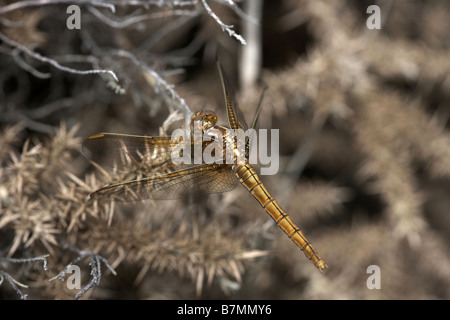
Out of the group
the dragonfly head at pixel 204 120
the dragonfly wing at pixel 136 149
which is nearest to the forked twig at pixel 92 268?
the dragonfly wing at pixel 136 149

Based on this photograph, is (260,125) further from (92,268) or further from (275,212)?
(92,268)

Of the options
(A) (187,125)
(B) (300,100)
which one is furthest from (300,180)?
(A) (187,125)

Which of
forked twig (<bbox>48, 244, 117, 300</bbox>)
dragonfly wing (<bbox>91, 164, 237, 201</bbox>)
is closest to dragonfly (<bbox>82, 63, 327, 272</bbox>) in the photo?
dragonfly wing (<bbox>91, 164, 237, 201</bbox>)

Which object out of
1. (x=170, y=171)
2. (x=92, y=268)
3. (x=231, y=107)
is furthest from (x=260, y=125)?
(x=92, y=268)

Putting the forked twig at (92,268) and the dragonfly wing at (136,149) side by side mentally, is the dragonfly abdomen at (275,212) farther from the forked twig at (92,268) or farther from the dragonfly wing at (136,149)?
the forked twig at (92,268)

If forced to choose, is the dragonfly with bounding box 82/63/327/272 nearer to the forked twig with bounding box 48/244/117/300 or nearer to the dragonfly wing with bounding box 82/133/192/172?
the dragonfly wing with bounding box 82/133/192/172

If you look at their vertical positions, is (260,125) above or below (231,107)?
above

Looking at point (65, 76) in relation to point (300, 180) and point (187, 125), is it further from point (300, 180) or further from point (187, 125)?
point (300, 180)
